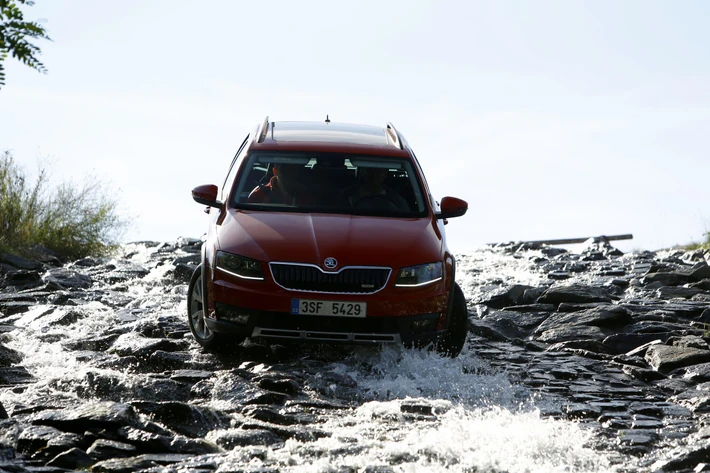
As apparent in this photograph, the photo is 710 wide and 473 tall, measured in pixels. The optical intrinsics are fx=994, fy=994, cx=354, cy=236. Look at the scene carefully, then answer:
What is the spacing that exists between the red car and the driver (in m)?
0.01

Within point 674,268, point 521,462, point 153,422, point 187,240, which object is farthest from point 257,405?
point 187,240

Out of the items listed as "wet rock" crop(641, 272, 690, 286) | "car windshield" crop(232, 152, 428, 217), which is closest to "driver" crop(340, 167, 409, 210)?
"car windshield" crop(232, 152, 428, 217)

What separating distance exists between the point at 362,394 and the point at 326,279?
3.15 ft

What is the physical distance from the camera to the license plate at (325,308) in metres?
7.79

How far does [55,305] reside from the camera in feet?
40.4

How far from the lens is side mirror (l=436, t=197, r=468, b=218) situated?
887 cm

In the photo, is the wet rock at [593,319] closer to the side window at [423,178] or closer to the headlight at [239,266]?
the side window at [423,178]

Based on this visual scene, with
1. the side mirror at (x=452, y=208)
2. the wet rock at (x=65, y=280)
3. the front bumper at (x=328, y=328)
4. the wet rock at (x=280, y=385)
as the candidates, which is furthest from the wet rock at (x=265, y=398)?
the wet rock at (x=65, y=280)

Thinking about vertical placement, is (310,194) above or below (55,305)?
above

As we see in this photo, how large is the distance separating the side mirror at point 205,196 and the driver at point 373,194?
1158mm

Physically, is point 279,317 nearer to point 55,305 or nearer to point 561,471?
point 561,471

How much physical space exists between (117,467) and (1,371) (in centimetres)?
333

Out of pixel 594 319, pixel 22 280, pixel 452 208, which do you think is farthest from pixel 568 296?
pixel 22 280

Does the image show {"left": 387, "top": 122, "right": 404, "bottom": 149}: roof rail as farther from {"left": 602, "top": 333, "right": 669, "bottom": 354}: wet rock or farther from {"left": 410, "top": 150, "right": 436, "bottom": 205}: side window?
{"left": 602, "top": 333, "right": 669, "bottom": 354}: wet rock
